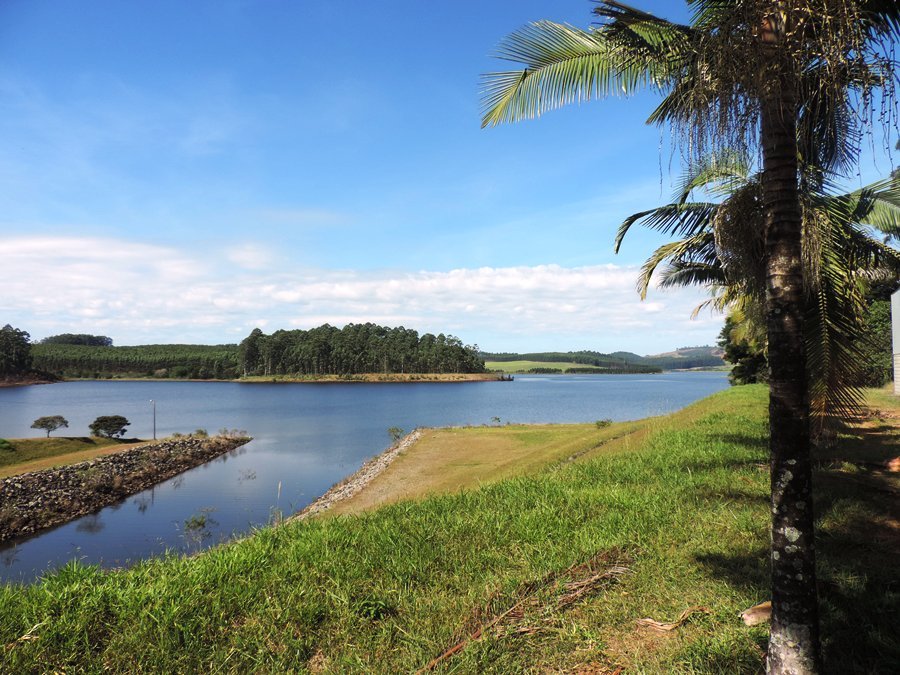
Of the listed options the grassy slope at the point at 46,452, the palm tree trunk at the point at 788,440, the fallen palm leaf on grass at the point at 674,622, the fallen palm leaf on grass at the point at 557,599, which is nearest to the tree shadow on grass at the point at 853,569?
the fallen palm leaf on grass at the point at 674,622

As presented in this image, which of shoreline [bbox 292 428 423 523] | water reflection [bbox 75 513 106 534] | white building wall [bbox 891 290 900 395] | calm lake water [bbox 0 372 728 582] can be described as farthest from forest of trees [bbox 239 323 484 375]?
white building wall [bbox 891 290 900 395]

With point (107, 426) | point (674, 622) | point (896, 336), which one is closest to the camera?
point (674, 622)

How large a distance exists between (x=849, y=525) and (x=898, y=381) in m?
21.6

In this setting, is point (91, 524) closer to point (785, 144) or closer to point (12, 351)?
point (785, 144)

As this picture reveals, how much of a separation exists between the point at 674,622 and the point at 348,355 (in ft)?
497

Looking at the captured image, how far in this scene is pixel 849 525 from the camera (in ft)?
18.7

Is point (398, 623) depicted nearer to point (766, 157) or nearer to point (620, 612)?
point (620, 612)

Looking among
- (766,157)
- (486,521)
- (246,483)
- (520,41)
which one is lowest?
(246,483)

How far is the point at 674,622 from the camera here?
13.0 ft

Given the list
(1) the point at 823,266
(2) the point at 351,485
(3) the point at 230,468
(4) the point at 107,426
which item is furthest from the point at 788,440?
(4) the point at 107,426

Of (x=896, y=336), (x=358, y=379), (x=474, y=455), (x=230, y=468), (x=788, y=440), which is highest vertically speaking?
(x=896, y=336)

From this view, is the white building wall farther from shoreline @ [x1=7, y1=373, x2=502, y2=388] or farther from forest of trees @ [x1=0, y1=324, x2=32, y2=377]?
forest of trees @ [x1=0, y1=324, x2=32, y2=377]

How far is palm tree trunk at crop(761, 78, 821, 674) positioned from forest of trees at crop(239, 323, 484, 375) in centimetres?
14882

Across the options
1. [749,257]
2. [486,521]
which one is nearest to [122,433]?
[486,521]
